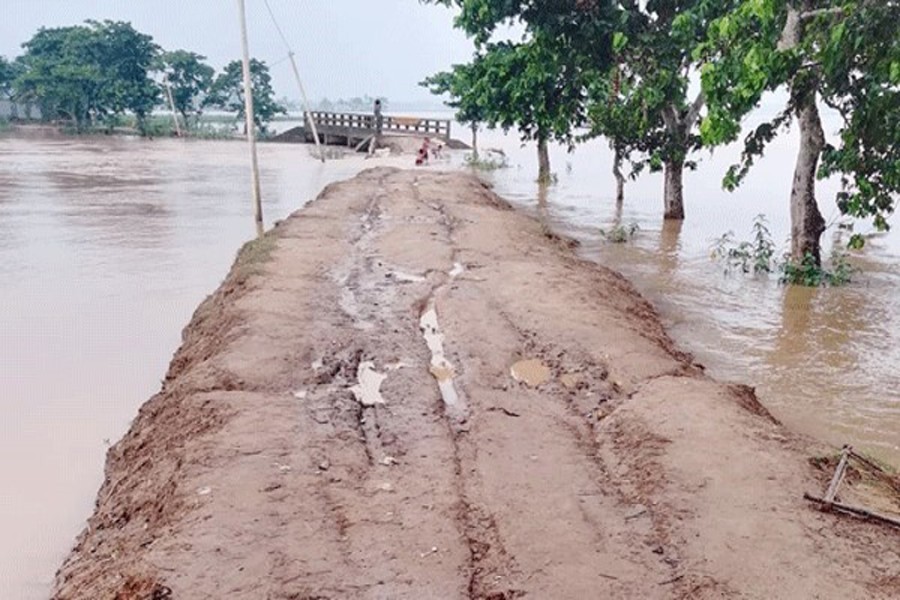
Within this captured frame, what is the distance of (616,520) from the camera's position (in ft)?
12.7

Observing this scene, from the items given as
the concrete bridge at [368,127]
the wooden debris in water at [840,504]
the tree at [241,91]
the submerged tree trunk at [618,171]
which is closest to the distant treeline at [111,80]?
the tree at [241,91]

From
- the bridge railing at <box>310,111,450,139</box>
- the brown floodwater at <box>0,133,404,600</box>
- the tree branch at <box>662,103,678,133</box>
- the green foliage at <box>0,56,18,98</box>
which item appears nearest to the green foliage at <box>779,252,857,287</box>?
the tree branch at <box>662,103,678,133</box>

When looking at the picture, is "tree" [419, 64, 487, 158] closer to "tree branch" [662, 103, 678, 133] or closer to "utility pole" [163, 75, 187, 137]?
"tree branch" [662, 103, 678, 133]

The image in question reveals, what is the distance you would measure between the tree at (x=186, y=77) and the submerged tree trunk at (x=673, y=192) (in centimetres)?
4520

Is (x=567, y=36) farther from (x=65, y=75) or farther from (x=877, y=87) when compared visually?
(x=65, y=75)

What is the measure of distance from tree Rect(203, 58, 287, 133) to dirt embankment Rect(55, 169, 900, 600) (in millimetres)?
49724

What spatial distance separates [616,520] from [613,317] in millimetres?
3962

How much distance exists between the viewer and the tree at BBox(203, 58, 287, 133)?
54.2 m

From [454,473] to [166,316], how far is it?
23.1 ft

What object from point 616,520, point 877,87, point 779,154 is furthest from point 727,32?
point 779,154

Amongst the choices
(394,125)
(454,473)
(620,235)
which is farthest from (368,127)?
(454,473)

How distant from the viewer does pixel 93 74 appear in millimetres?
49344

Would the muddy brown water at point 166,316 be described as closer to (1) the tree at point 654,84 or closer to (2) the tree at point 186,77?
(1) the tree at point 654,84

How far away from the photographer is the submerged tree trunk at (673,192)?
1777 centimetres
